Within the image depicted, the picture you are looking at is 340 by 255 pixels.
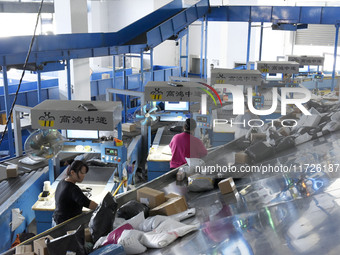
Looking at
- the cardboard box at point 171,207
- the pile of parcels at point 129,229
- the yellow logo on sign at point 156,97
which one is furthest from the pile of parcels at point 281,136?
the yellow logo on sign at point 156,97

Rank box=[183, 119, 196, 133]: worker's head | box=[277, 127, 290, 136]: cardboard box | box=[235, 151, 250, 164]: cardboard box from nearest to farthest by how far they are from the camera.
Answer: box=[235, 151, 250, 164]: cardboard box → box=[277, 127, 290, 136]: cardboard box → box=[183, 119, 196, 133]: worker's head

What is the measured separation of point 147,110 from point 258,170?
334cm

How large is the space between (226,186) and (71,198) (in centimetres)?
152

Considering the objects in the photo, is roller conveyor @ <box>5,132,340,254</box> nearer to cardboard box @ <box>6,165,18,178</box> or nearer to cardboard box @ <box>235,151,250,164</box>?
cardboard box @ <box>235,151,250,164</box>

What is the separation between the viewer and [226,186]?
3846 millimetres

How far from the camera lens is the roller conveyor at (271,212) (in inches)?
114

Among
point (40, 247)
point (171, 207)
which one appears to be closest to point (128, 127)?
point (171, 207)

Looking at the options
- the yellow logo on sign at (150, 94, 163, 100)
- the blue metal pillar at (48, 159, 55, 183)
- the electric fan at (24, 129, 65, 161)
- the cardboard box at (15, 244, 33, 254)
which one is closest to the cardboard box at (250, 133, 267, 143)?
the yellow logo on sign at (150, 94, 163, 100)

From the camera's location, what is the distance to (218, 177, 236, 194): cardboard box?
3.84 m

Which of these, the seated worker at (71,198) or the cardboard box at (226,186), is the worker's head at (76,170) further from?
the cardboard box at (226,186)

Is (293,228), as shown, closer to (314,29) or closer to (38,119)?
(38,119)

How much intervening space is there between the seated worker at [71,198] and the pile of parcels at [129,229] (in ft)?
1.58

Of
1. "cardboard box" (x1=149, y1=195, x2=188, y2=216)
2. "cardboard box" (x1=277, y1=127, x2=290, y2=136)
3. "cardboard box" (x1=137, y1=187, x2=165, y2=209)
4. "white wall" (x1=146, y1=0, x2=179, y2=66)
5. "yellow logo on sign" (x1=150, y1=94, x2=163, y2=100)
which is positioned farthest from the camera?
"white wall" (x1=146, y1=0, x2=179, y2=66)

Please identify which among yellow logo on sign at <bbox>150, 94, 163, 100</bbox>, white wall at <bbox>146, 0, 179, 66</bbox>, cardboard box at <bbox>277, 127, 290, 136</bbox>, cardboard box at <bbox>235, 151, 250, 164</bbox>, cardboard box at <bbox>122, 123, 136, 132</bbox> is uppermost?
white wall at <bbox>146, 0, 179, 66</bbox>
